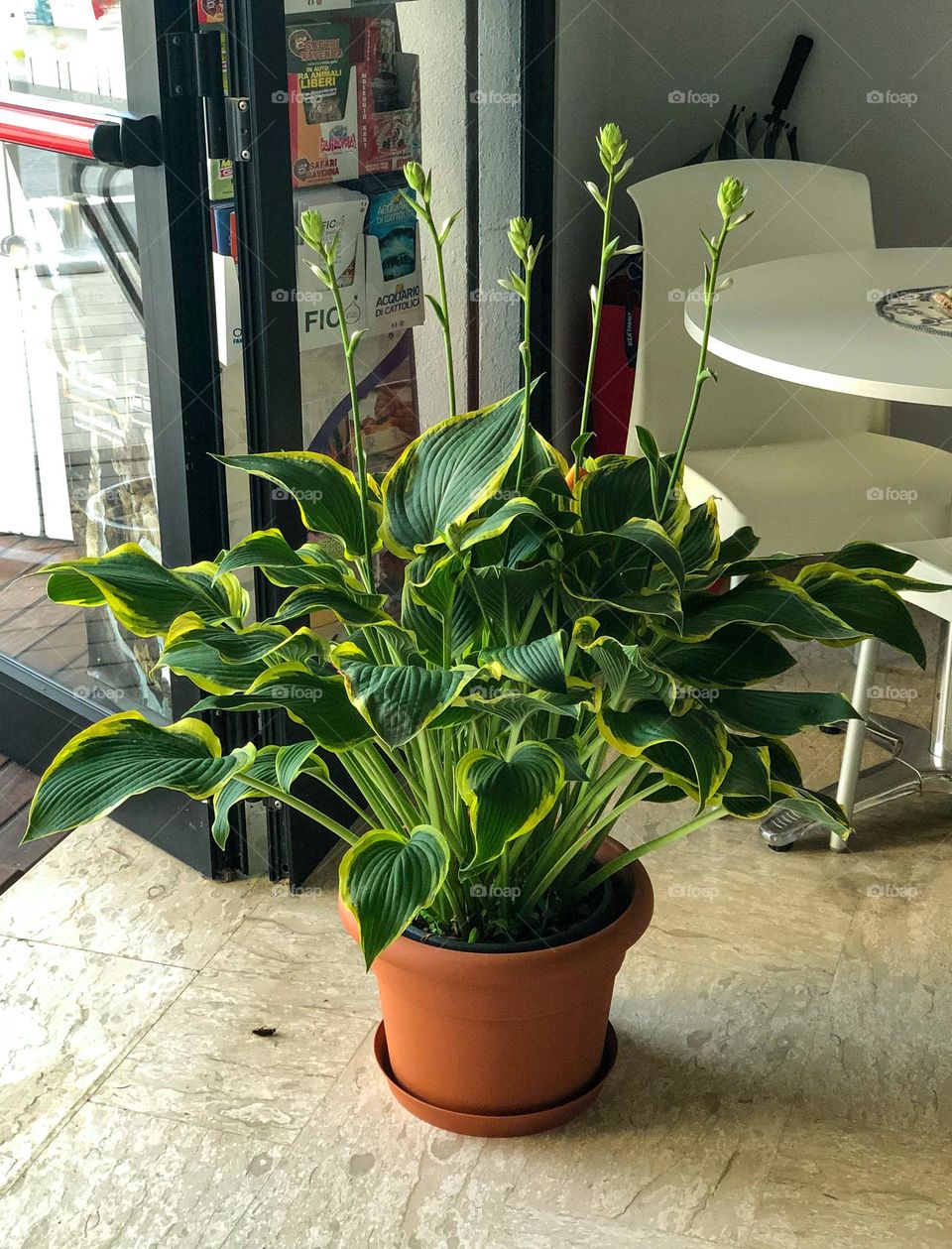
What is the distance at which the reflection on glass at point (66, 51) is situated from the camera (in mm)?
1715

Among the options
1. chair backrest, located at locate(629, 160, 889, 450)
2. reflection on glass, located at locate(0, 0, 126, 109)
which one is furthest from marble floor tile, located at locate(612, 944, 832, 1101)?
reflection on glass, located at locate(0, 0, 126, 109)

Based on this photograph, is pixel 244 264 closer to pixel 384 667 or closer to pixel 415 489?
pixel 415 489

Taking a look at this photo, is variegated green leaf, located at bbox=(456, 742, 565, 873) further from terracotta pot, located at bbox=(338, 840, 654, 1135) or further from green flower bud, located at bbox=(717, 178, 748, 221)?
green flower bud, located at bbox=(717, 178, 748, 221)

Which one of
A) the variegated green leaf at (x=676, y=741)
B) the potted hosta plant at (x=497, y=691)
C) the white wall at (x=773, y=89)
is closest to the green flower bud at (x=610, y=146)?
the potted hosta plant at (x=497, y=691)

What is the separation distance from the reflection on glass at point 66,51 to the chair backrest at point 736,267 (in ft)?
3.41

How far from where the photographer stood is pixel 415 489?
1403mm

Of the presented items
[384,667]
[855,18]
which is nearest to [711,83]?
[855,18]

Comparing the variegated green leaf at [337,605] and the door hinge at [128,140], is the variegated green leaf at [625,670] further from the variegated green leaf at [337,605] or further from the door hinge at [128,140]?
the door hinge at [128,140]

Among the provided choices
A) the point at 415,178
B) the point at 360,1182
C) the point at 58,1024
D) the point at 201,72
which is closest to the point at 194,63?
the point at 201,72

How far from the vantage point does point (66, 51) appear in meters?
1.79

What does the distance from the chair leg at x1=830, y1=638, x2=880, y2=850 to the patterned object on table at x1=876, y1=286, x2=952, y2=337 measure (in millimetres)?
522

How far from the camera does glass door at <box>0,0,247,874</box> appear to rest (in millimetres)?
1700

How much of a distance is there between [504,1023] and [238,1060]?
0.42 meters

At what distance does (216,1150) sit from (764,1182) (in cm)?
65
